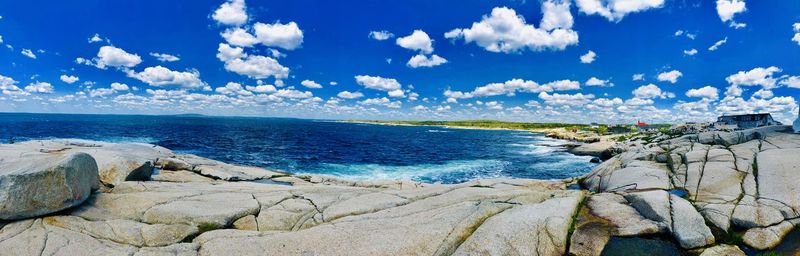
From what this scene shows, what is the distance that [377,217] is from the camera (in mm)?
15492

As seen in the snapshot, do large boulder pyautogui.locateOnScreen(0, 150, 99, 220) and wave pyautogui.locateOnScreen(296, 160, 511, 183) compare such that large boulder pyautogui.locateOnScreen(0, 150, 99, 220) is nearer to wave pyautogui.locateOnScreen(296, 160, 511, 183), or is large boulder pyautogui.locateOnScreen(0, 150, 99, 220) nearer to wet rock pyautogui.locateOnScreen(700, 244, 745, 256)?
wet rock pyautogui.locateOnScreen(700, 244, 745, 256)

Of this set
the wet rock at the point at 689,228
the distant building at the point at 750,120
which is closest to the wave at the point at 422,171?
the wet rock at the point at 689,228

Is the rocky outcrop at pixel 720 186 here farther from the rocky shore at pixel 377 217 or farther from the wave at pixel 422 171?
the wave at pixel 422 171

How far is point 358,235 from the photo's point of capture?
1334cm

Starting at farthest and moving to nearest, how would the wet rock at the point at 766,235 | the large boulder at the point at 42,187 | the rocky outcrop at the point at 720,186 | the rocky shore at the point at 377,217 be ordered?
1. the rocky outcrop at the point at 720,186
2. the large boulder at the point at 42,187
3. the wet rock at the point at 766,235
4. the rocky shore at the point at 377,217

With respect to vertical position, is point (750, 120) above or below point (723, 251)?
above

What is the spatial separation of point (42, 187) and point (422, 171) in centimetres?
4351

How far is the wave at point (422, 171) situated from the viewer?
156ft

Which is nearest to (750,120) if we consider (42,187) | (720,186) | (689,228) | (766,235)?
(720,186)

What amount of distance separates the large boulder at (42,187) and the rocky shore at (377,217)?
0.04m

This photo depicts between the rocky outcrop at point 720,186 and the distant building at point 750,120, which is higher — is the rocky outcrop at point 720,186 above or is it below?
below

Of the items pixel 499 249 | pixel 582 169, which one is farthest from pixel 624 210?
pixel 582 169

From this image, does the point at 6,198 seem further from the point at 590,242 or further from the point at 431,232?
the point at 590,242

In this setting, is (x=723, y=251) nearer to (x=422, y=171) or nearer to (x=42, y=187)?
(x=42, y=187)
